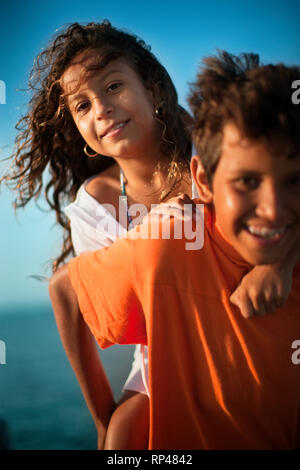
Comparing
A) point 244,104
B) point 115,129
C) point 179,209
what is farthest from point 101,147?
point 244,104

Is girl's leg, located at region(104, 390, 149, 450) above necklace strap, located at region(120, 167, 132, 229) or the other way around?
the other way around

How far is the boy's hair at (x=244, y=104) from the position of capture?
31.0 inches

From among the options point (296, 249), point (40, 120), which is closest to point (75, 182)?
point (40, 120)

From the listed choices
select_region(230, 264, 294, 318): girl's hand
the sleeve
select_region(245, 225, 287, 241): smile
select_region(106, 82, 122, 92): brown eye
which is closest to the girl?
select_region(106, 82, 122, 92): brown eye

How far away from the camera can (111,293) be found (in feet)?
3.23

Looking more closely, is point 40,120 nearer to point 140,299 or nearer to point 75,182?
point 75,182

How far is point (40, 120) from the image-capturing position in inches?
63.4

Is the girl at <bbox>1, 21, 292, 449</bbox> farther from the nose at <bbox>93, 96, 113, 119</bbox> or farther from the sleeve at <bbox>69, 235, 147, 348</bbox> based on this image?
the sleeve at <bbox>69, 235, 147, 348</bbox>

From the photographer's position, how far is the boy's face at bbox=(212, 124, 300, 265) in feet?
2.58

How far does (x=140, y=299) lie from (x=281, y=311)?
28cm

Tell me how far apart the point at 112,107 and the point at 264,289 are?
2.47 ft

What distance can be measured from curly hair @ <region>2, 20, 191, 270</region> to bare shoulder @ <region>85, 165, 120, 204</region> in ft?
0.24

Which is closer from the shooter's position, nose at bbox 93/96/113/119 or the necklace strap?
nose at bbox 93/96/113/119

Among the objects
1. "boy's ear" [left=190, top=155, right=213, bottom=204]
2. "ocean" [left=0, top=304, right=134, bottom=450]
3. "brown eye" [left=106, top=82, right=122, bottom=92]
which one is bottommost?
"ocean" [left=0, top=304, right=134, bottom=450]
